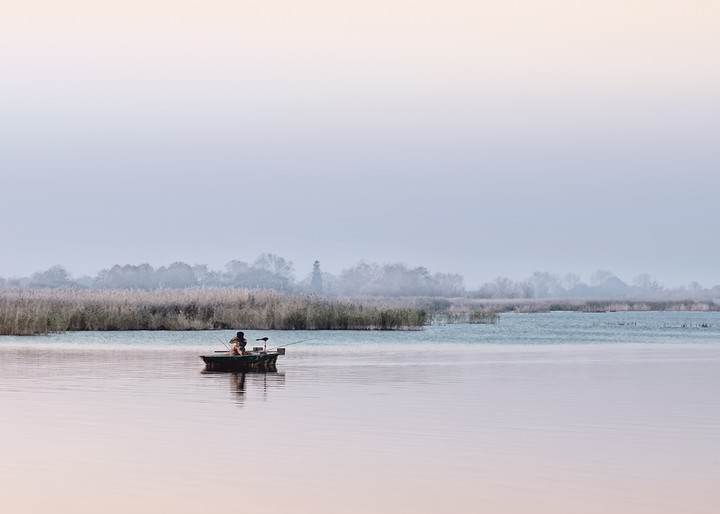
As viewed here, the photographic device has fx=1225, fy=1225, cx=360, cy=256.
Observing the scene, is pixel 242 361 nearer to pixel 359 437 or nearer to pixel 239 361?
pixel 239 361

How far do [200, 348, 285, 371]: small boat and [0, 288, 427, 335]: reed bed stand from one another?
20616 millimetres

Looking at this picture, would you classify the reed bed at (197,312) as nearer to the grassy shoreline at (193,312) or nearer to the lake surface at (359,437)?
the grassy shoreline at (193,312)

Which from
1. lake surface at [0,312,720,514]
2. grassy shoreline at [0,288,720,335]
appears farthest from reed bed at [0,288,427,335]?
lake surface at [0,312,720,514]

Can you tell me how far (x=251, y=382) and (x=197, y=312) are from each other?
2692 centimetres

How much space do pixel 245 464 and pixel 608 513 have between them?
464 centimetres

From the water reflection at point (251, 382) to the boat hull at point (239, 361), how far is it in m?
0.15

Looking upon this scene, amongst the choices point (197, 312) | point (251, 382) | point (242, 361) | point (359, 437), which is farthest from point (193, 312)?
point (359, 437)

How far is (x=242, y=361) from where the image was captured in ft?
96.9

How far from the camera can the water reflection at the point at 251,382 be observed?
23.7 metres

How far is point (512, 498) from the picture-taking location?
12398 mm

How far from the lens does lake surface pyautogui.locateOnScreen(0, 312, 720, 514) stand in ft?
40.9

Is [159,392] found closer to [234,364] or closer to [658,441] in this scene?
[234,364]

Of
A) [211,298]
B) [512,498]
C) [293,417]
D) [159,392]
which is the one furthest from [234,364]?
[211,298]

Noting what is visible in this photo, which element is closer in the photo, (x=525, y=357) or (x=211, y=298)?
(x=525, y=357)
